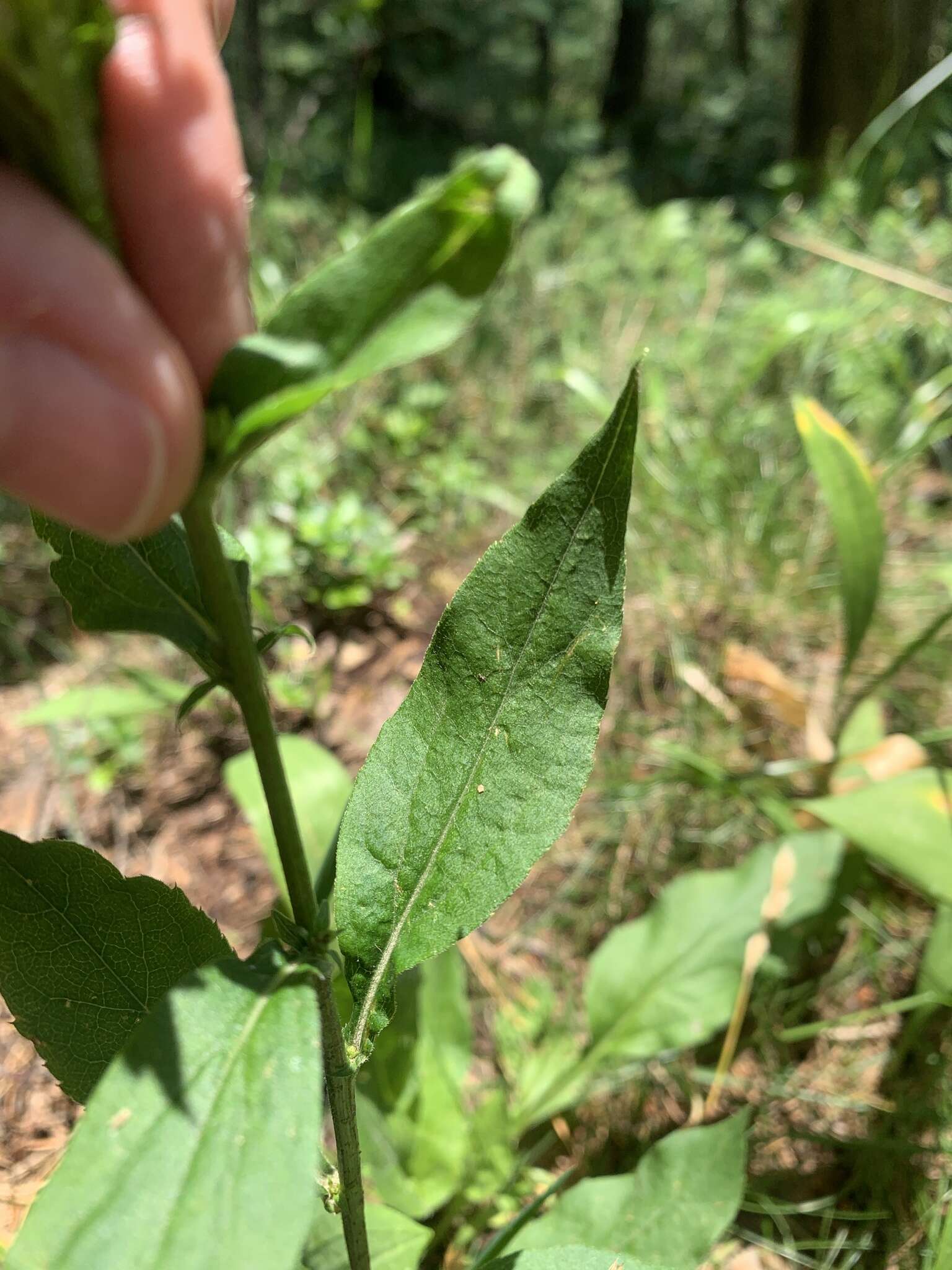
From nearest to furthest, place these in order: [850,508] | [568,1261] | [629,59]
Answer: [568,1261], [850,508], [629,59]

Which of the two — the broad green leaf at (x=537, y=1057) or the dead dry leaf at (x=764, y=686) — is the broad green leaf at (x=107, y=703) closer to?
the broad green leaf at (x=537, y=1057)

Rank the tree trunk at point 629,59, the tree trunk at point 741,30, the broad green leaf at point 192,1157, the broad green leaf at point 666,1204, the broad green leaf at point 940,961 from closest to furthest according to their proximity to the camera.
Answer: the broad green leaf at point 192,1157
the broad green leaf at point 666,1204
the broad green leaf at point 940,961
the tree trunk at point 629,59
the tree trunk at point 741,30

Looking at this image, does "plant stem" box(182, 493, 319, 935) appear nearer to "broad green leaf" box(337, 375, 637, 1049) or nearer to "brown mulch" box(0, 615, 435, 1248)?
"broad green leaf" box(337, 375, 637, 1049)

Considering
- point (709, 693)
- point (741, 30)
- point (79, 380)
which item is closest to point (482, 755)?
point (79, 380)

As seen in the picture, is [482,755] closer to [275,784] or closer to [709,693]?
[275,784]

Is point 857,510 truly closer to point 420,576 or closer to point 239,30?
point 420,576

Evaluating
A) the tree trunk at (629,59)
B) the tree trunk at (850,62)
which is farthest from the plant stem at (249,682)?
the tree trunk at (629,59)
